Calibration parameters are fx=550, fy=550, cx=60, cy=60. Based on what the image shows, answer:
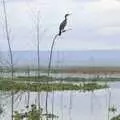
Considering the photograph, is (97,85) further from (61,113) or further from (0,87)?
(0,87)

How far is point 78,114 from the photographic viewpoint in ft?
57.4

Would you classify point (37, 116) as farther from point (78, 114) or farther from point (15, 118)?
point (78, 114)

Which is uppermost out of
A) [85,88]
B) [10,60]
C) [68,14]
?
[68,14]

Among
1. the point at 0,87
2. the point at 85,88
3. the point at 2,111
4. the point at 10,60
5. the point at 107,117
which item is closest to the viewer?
the point at 10,60

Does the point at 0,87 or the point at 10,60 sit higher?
the point at 10,60

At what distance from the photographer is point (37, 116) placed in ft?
34.2

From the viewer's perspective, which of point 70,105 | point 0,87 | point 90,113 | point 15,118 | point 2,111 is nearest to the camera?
point 15,118

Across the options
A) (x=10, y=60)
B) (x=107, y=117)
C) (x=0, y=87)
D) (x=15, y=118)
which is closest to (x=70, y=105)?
(x=107, y=117)

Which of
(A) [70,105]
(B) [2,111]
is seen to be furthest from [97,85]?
(B) [2,111]

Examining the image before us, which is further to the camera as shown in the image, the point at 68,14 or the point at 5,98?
the point at 5,98

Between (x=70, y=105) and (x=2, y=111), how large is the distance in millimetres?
7481

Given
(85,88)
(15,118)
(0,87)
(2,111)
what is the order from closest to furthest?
(15,118)
(2,111)
(0,87)
(85,88)

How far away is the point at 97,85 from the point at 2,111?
1828 centimetres

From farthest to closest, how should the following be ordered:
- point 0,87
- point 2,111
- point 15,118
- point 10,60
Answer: point 0,87 → point 2,111 → point 15,118 → point 10,60
